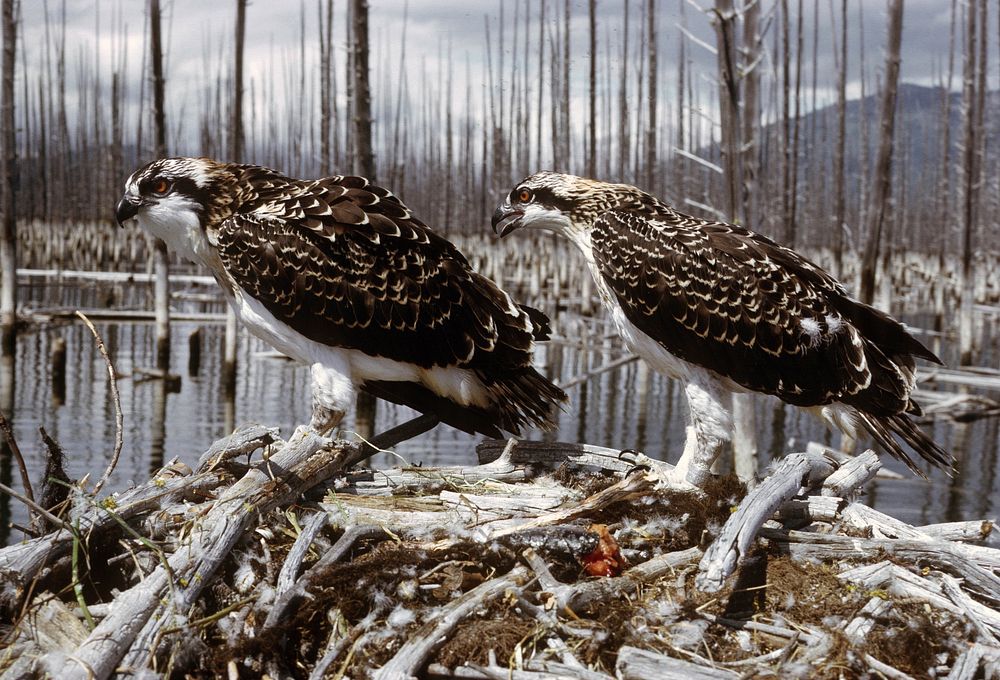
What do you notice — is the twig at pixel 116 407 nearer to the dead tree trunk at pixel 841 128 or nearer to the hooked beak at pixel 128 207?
the hooked beak at pixel 128 207

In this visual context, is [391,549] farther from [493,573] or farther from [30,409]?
[30,409]

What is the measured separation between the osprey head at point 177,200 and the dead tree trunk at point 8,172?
1569cm

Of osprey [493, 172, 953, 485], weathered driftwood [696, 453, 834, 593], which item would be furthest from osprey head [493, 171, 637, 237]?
weathered driftwood [696, 453, 834, 593]

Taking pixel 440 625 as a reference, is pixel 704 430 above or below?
above

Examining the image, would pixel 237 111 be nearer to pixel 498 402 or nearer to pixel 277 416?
pixel 277 416

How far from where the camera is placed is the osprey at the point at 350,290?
4.99 metres

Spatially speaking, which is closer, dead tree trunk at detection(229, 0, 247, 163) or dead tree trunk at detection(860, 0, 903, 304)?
dead tree trunk at detection(860, 0, 903, 304)

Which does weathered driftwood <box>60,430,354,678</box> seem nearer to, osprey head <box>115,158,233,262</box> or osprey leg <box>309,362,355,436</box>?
osprey leg <box>309,362,355,436</box>

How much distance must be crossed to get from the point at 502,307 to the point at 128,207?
1.97m

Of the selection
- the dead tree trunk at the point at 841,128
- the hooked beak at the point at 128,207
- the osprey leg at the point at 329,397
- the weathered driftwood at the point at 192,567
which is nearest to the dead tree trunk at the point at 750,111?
the osprey leg at the point at 329,397

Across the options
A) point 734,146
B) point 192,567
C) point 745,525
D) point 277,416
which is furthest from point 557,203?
point 277,416

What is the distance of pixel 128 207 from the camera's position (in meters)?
5.20

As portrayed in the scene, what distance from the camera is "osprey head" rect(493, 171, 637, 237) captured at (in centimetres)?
536

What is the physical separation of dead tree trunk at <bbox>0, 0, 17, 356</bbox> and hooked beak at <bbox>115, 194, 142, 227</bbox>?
1569 centimetres
